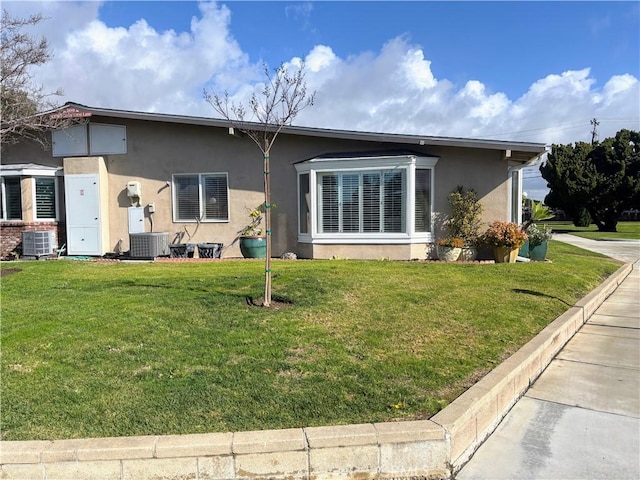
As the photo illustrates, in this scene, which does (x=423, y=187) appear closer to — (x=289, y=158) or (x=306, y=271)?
(x=289, y=158)

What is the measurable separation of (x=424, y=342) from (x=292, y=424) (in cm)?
223

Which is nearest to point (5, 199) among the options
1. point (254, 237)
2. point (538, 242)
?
point (254, 237)

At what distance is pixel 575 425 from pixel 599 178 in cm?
3667

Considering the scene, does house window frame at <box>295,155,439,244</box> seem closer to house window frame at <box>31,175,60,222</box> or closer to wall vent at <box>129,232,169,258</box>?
wall vent at <box>129,232,169,258</box>

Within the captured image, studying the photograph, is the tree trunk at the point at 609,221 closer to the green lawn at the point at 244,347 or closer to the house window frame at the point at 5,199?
the green lawn at the point at 244,347

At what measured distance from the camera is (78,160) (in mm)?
12977

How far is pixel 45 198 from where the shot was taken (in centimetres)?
1336

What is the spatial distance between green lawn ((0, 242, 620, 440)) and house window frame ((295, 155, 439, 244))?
3288 mm

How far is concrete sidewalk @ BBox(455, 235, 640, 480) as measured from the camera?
319cm

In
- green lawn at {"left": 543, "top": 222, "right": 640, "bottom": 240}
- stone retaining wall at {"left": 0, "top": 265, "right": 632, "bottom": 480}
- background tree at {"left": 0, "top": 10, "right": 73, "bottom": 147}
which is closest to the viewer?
stone retaining wall at {"left": 0, "top": 265, "right": 632, "bottom": 480}

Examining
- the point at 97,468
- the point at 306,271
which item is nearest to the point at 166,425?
the point at 97,468

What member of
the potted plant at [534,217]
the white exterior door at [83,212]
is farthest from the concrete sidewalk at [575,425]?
the white exterior door at [83,212]

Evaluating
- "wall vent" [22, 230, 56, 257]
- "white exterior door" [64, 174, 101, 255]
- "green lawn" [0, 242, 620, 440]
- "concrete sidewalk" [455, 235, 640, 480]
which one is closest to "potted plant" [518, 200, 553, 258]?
"green lawn" [0, 242, 620, 440]

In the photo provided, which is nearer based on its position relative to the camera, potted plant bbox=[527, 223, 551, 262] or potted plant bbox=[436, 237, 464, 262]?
potted plant bbox=[436, 237, 464, 262]
